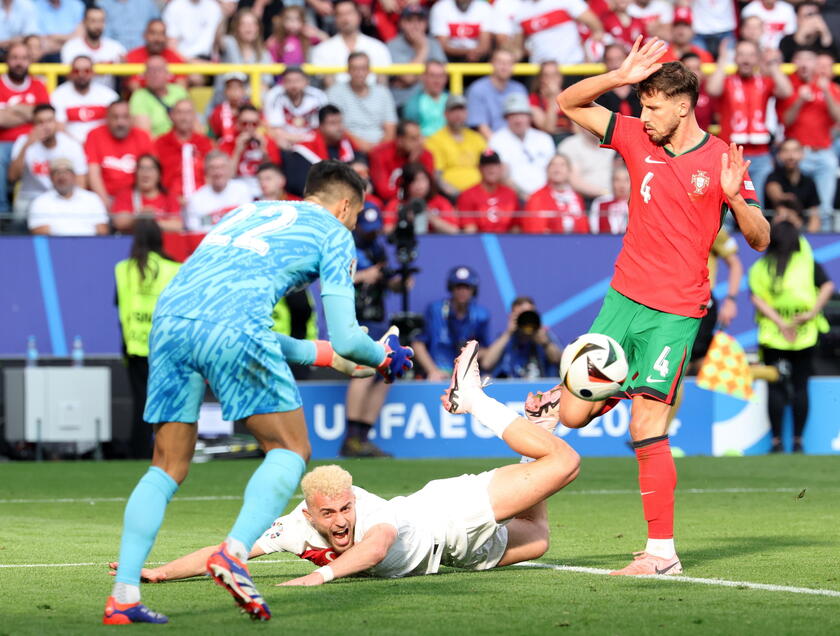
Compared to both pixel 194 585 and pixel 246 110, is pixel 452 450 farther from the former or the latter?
pixel 194 585

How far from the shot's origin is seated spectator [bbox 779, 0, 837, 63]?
1998 cm

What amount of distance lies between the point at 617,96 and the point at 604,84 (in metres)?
10.7

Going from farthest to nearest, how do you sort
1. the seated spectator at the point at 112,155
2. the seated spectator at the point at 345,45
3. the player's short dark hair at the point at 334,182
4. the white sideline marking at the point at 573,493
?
the seated spectator at the point at 345,45
the seated spectator at the point at 112,155
the white sideline marking at the point at 573,493
the player's short dark hair at the point at 334,182

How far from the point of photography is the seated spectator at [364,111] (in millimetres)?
18031

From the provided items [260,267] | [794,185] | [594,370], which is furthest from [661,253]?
[794,185]

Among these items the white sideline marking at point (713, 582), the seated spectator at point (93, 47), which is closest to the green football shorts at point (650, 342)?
the white sideline marking at point (713, 582)

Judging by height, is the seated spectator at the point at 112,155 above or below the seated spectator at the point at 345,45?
below

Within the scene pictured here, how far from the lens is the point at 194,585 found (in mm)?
7242

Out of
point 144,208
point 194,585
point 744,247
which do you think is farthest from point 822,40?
point 194,585

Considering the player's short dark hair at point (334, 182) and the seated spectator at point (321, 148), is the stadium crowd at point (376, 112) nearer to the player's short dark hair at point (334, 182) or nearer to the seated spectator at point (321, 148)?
the seated spectator at point (321, 148)

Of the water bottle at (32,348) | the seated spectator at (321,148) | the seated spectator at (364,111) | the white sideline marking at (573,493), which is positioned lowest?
the white sideline marking at (573,493)

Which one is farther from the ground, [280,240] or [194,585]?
[280,240]

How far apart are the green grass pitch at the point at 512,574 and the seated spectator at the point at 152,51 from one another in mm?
5784

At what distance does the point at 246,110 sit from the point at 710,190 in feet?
32.5
